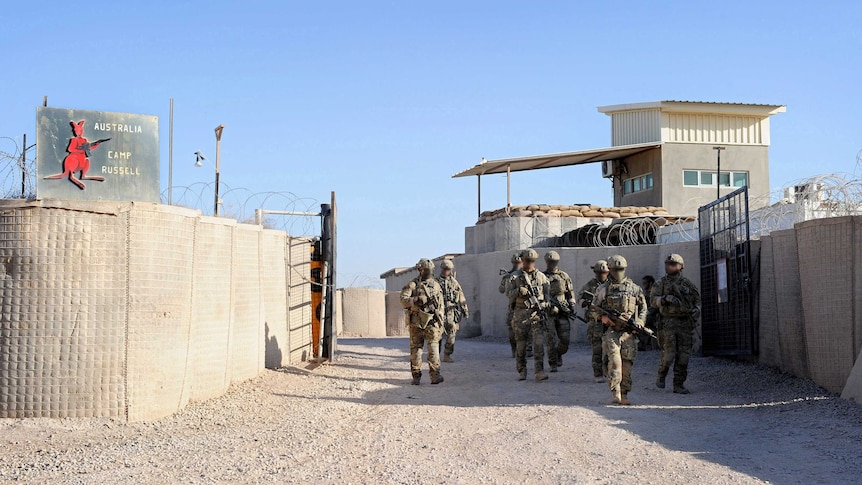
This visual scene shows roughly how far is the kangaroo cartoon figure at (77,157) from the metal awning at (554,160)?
41.4 ft

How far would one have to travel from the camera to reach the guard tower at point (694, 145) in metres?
24.2

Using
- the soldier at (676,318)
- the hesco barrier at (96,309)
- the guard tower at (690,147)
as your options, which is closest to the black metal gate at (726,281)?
the soldier at (676,318)

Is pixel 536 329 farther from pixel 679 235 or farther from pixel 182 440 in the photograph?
pixel 679 235

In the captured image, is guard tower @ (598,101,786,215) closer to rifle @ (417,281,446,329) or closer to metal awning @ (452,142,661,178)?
metal awning @ (452,142,661,178)

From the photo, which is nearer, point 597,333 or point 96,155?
point 96,155

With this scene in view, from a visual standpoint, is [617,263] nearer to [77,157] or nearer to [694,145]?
[77,157]

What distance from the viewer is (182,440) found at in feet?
23.6

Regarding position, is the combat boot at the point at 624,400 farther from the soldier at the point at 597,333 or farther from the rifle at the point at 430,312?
the rifle at the point at 430,312

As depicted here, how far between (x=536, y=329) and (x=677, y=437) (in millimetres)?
3912

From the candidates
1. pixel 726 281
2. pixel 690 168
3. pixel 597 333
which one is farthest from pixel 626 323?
pixel 690 168

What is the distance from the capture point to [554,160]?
74.0 ft

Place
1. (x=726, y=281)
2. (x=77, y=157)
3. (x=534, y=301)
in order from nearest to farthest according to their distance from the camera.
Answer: (x=77, y=157), (x=534, y=301), (x=726, y=281)

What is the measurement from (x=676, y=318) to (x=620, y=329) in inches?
47.0

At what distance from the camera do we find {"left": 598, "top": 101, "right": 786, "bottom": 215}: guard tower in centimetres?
2419
